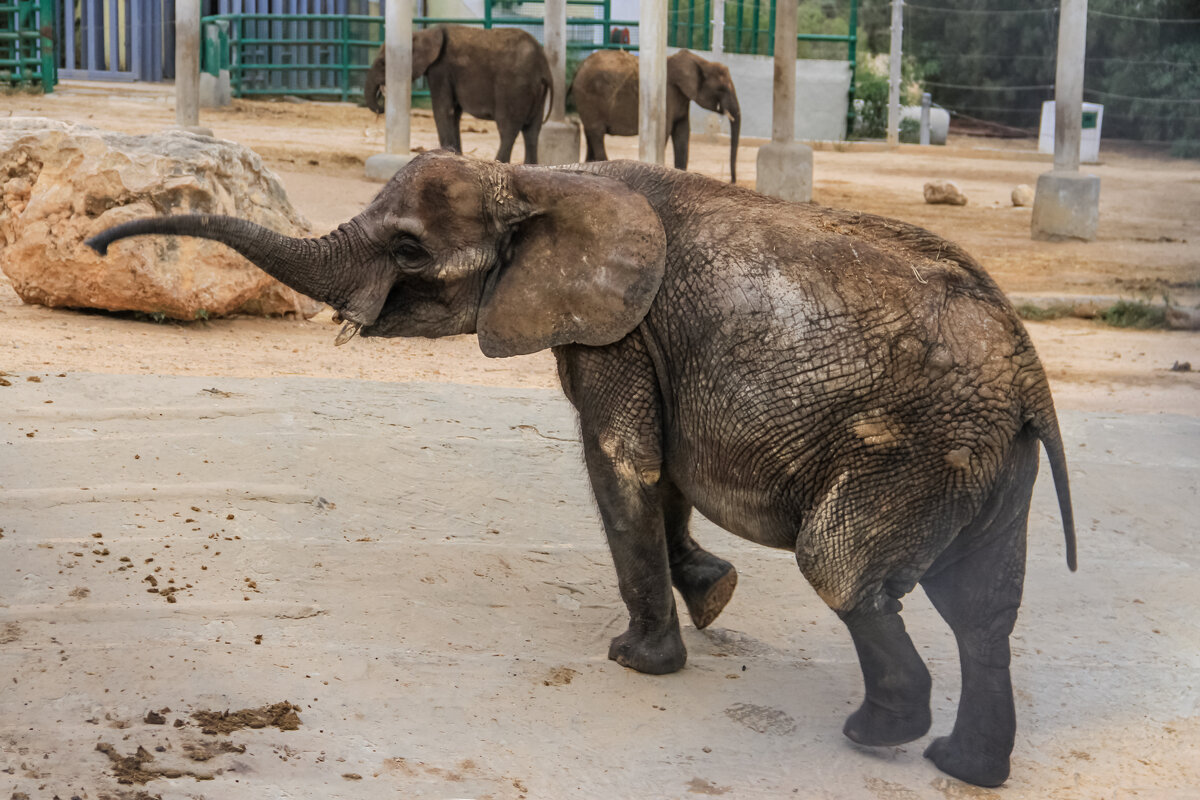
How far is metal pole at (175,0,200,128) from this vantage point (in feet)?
47.6

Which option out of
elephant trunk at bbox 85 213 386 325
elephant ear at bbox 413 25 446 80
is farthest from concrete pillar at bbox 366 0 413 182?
elephant trunk at bbox 85 213 386 325

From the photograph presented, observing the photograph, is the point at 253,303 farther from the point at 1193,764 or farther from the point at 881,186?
the point at 881,186

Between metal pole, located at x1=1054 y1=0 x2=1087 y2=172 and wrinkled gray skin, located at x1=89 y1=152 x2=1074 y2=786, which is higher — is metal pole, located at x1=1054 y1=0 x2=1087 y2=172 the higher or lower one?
the higher one

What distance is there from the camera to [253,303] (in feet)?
28.9

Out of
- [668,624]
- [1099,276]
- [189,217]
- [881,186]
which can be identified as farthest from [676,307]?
[881,186]

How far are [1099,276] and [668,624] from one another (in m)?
9.67

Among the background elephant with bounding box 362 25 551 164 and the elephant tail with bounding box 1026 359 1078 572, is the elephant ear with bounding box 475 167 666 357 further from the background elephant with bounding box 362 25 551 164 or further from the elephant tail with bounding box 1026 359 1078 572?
the background elephant with bounding box 362 25 551 164

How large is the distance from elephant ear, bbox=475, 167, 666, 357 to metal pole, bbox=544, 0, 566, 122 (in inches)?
498

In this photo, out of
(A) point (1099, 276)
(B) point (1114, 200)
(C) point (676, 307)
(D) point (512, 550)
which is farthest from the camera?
(B) point (1114, 200)

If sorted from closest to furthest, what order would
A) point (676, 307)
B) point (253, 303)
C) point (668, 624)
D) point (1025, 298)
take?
point (676, 307), point (668, 624), point (253, 303), point (1025, 298)

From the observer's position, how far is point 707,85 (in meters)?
17.6

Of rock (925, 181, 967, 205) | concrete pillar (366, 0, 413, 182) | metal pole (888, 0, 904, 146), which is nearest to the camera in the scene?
concrete pillar (366, 0, 413, 182)

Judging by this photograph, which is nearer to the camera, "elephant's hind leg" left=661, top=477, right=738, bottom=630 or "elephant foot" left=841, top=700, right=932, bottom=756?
"elephant foot" left=841, top=700, right=932, bottom=756

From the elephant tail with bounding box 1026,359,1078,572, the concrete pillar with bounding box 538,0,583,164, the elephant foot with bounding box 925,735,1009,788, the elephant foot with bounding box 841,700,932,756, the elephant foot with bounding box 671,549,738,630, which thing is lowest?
the elephant foot with bounding box 925,735,1009,788
